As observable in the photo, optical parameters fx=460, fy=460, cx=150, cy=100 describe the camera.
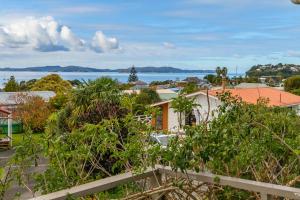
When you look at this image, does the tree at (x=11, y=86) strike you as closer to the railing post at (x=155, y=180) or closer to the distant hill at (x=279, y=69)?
the distant hill at (x=279, y=69)

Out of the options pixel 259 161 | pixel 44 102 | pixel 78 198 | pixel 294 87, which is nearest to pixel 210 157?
pixel 259 161

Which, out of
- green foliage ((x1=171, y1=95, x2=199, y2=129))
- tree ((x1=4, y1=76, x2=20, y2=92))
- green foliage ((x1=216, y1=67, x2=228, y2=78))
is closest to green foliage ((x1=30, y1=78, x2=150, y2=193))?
green foliage ((x1=171, y1=95, x2=199, y2=129))

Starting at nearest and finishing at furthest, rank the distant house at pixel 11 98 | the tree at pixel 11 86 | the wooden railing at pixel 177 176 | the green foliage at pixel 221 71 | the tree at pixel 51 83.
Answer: the wooden railing at pixel 177 176, the green foliage at pixel 221 71, the distant house at pixel 11 98, the tree at pixel 51 83, the tree at pixel 11 86

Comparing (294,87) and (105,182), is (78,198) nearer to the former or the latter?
(105,182)

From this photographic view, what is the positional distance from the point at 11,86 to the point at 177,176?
148ft

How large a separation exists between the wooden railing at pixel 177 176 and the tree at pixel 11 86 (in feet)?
143

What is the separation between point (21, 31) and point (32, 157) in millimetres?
10553

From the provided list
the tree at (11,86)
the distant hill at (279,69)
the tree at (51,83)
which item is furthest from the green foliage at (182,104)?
the tree at (11,86)

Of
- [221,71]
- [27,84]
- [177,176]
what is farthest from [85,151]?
[27,84]

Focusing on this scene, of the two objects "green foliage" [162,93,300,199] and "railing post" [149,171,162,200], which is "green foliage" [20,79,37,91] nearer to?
"green foliage" [162,93,300,199]

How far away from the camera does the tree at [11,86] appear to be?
4534 centimetres

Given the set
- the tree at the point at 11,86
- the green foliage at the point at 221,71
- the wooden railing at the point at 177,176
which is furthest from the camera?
the tree at the point at 11,86

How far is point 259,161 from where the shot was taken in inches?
120

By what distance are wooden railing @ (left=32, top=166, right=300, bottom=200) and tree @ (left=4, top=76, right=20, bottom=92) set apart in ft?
143
